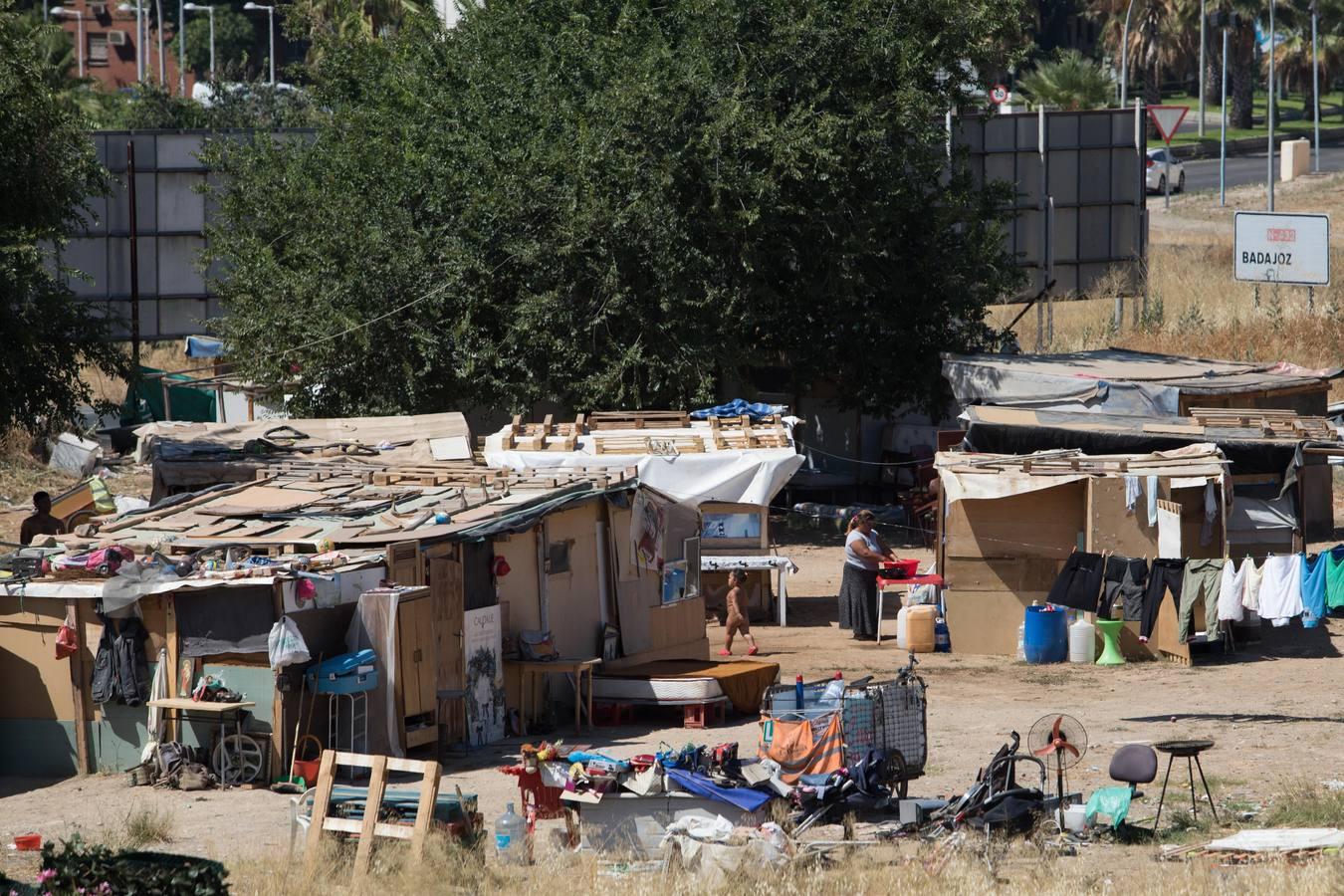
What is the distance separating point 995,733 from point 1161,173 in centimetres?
4823

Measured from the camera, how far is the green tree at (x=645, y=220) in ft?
85.3

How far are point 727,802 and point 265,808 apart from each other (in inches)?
149

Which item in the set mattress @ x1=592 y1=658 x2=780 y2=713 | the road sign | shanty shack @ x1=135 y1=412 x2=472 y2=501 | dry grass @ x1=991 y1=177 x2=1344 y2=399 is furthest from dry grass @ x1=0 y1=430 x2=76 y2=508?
the road sign

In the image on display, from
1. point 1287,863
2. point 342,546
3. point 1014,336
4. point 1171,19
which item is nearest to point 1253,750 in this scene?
point 1287,863

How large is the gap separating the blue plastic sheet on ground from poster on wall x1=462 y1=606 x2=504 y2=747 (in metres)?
4.16

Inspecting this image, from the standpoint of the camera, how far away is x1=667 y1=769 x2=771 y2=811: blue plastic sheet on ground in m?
10.8

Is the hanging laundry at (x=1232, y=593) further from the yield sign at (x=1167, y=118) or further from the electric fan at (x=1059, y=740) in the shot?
the yield sign at (x=1167, y=118)

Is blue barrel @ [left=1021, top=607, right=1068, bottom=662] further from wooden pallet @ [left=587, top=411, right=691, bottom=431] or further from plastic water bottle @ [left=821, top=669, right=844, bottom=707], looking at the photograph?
plastic water bottle @ [left=821, top=669, right=844, bottom=707]

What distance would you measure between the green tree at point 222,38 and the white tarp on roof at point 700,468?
248 feet

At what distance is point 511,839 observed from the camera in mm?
10969

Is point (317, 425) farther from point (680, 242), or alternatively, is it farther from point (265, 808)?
point (265, 808)

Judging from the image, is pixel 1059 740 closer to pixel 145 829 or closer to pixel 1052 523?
pixel 145 829

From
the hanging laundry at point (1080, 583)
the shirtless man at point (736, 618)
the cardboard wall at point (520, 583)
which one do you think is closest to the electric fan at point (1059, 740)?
the cardboard wall at point (520, 583)

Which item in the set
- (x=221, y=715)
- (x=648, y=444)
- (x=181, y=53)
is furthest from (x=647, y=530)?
(x=181, y=53)
